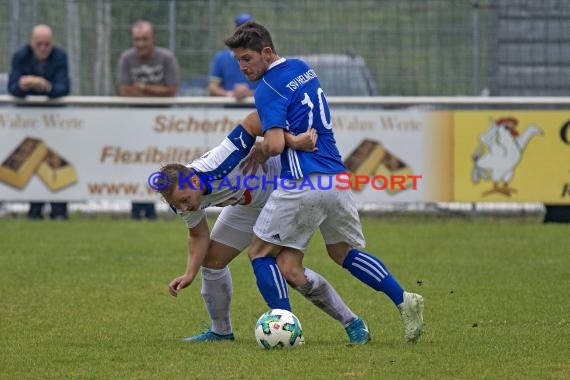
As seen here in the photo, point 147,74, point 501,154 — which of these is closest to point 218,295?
point 501,154

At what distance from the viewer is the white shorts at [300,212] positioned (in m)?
7.66

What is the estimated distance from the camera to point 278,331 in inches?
300

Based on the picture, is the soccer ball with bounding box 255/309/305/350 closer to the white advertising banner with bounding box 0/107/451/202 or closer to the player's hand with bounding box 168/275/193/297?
the player's hand with bounding box 168/275/193/297

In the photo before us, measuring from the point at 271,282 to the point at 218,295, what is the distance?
62 centimetres

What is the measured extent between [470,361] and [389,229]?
8.00 meters

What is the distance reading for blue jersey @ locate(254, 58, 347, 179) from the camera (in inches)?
297

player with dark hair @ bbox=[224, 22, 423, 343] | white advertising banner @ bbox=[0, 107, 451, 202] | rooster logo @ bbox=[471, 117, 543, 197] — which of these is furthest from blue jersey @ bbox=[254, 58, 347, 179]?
rooster logo @ bbox=[471, 117, 543, 197]

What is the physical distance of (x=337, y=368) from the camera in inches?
272

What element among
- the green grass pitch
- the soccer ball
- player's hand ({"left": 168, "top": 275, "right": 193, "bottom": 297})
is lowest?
the green grass pitch

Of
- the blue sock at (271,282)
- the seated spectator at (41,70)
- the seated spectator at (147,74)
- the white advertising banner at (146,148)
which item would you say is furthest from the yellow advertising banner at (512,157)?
the blue sock at (271,282)

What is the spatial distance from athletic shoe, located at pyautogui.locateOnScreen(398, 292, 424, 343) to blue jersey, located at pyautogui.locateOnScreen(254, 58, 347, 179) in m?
0.88

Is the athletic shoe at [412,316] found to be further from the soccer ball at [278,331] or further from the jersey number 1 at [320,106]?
the jersey number 1 at [320,106]

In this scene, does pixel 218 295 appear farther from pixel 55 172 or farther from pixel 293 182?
pixel 55 172

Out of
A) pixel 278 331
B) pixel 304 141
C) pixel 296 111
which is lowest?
pixel 278 331
